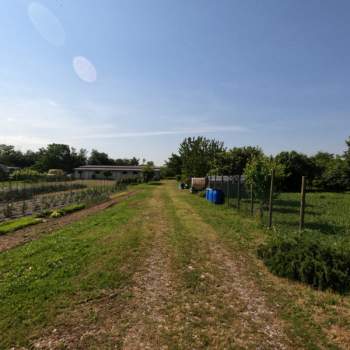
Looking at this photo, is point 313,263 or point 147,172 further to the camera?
point 147,172

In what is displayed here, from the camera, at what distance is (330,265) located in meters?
3.89

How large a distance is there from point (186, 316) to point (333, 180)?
33.6m

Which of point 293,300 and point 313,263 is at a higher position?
point 313,263

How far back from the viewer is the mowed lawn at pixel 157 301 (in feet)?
8.55

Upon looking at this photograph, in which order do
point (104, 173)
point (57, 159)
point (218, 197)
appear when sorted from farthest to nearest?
point (57, 159) → point (104, 173) → point (218, 197)

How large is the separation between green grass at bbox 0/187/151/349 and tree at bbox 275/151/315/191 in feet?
92.5

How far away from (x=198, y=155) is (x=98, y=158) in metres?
66.4

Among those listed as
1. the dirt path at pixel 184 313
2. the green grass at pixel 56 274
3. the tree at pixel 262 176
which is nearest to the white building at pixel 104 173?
the tree at pixel 262 176

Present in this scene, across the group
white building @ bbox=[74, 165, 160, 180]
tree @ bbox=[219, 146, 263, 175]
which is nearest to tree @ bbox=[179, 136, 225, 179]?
tree @ bbox=[219, 146, 263, 175]

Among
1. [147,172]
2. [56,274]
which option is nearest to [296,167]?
[147,172]

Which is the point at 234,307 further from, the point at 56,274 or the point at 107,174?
the point at 107,174

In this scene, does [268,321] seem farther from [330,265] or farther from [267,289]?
[330,265]

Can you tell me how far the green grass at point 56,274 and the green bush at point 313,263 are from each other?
9.90 feet

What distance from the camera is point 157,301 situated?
11.1 feet
